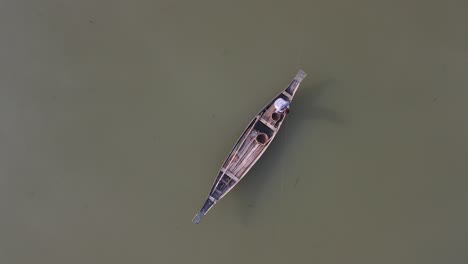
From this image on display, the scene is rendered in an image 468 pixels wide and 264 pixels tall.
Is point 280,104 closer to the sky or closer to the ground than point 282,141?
closer to the sky

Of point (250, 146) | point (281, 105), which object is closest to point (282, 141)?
point (250, 146)

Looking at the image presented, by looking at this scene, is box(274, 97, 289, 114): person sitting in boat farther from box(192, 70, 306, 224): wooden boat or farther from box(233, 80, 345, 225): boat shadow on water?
box(233, 80, 345, 225): boat shadow on water

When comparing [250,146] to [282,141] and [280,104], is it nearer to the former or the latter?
[282,141]

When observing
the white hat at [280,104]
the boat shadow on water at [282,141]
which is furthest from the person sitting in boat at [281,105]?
the boat shadow on water at [282,141]

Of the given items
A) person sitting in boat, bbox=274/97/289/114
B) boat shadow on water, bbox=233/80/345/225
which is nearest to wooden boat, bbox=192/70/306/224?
person sitting in boat, bbox=274/97/289/114

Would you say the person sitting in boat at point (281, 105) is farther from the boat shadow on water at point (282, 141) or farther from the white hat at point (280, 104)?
the boat shadow on water at point (282, 141)

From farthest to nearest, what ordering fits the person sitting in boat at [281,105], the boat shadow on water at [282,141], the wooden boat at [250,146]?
the boat shadow on water at [282,141], the wooden boat at [250,146], the person sitting in boat at [281,105]
